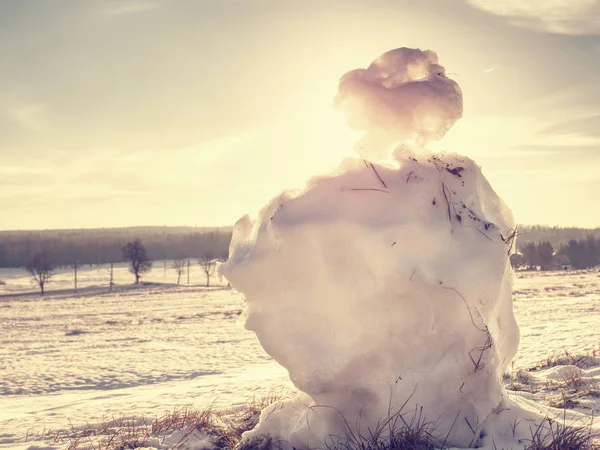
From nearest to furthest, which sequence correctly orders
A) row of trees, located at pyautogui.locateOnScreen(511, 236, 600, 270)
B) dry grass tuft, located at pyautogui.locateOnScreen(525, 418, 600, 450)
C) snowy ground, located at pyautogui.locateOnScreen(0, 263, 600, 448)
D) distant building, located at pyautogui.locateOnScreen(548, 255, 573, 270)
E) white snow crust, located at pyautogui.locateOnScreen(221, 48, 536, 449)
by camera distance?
dry grass tuft, located at pyautogui.locateOnScreen(525, 418, 600, 450)
white snow crust, located at pyautogui.locateOnScreen(221, 48, 536, 449)
snowy ground, located at pyautogui.locateOnScreen(0, 263, 600, 448)
distant building, located at pyautogui.locateOnScreen(548, 255, 573, 270)
row of trees, located at pyautogui.locateOnScreen(511, 236, 600, 270)

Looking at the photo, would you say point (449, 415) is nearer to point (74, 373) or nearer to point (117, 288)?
point (74, 373)

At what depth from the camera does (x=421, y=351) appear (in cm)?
438

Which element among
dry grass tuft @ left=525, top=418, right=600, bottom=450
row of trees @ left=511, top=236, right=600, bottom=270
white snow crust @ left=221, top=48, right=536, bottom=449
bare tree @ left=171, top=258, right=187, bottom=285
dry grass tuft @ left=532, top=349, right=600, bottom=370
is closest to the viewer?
dry grass tuft @ left=525, top=418, right=600, bottom=450

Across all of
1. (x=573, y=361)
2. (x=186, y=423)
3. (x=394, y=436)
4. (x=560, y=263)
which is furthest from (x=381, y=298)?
(x=560, y=263)

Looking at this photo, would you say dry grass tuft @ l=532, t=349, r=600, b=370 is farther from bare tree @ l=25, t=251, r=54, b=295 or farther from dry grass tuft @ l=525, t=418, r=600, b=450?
bare tree @ l=25, t=251, r=54, b=295

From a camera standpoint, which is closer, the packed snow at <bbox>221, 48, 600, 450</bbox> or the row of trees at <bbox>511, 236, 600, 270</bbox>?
the packed snow at <bbox>221, 48, 600, 450</bbox>

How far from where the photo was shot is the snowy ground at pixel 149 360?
8.18 metres

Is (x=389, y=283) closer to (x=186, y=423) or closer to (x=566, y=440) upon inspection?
(x=566, y=440)

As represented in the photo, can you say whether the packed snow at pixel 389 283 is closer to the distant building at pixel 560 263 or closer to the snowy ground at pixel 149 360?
the snowy ground at pixel 149 360

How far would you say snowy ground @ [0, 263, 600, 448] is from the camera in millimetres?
8180

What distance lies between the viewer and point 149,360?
799 inches

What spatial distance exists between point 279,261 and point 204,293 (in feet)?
186

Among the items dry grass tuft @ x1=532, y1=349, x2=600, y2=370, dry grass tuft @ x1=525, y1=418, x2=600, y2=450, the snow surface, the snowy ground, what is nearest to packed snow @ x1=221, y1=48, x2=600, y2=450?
the snow surface

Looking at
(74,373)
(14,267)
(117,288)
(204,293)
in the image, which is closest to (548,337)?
(74,373)
